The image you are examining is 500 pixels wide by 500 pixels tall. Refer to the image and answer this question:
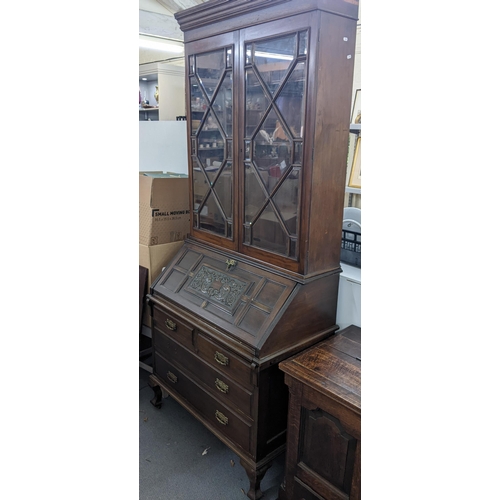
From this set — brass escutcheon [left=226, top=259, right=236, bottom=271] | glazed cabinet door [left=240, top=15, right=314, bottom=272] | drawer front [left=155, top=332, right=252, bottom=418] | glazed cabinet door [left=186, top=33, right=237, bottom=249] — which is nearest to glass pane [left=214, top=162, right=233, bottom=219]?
glazed cabinet door [left=186, top=33, right=237, bottom=249]

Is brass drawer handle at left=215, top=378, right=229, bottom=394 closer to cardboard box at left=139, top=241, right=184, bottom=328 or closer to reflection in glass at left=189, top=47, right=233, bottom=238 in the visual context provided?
reflection in glass at left=189, top=47, right=233, bottom=238

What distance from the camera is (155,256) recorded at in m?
2.44

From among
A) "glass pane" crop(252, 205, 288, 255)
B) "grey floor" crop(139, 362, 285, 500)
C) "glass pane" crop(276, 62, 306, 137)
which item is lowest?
"grey floor" crop(139, 362, 285, 500)

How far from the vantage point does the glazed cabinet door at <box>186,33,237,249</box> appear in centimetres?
182

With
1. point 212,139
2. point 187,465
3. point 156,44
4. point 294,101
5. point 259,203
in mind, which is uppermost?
point 156,44

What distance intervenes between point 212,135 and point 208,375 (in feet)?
3.78

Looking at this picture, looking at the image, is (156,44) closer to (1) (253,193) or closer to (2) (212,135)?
(2) (212,135)

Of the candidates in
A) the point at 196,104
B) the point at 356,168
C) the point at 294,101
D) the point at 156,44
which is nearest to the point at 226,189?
the point at 196,104

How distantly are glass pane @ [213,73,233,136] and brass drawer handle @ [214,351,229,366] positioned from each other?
0.99 m

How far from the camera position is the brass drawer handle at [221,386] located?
179cm

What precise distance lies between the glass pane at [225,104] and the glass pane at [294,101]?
0.30 m

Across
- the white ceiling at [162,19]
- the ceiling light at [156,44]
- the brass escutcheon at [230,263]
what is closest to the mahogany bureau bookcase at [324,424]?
the brass escutcheon at [230,263]
